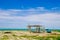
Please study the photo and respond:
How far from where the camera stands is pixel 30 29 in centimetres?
4278

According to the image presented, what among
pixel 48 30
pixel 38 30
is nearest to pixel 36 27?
pixel 38 30

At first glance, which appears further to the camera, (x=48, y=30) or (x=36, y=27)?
(x=48, y=30)

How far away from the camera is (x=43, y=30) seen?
4288cm

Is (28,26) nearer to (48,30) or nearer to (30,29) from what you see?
(30,29)

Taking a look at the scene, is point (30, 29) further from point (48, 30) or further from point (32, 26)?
point (48, 30)

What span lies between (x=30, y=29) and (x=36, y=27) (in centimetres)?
147

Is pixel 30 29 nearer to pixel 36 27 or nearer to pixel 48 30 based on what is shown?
pixel 36 27

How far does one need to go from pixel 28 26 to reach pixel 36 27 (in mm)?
1856

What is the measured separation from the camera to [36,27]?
4253 centimetres

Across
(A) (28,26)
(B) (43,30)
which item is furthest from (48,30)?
(A) (28,26)

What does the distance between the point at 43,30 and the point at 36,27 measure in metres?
1.80

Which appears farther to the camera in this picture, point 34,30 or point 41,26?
point 34,30

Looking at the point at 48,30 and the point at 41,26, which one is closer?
the point at 41,26

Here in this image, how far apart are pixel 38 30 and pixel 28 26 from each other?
8.31ft
